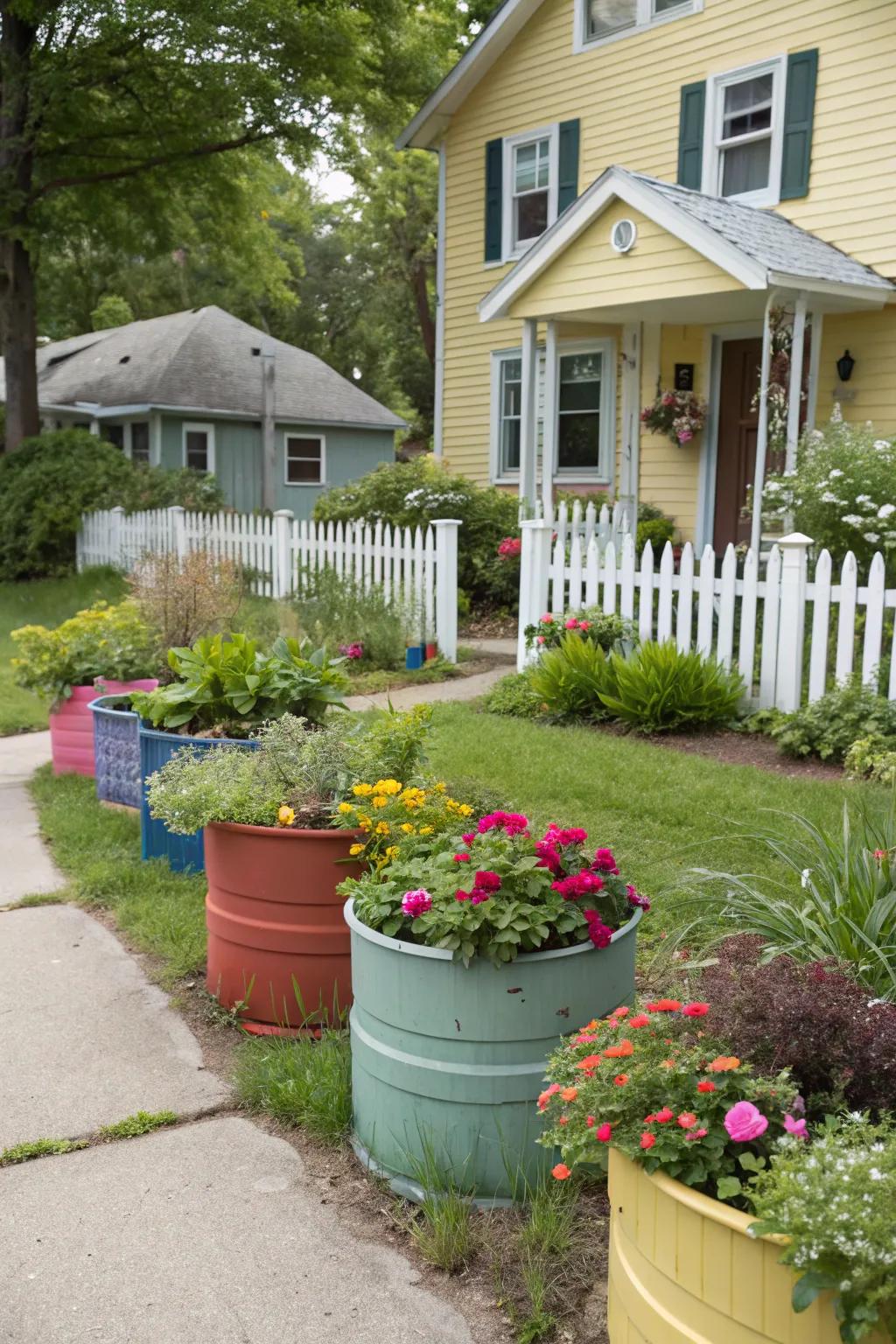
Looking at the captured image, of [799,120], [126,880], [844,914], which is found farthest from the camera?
[799,120]

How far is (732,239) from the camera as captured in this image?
1036 centimetres

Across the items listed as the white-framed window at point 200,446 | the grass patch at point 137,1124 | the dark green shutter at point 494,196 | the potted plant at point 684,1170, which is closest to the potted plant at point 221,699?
the grass patch at point 137,1124

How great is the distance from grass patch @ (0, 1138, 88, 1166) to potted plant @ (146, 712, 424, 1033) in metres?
0.74

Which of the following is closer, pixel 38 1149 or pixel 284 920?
pixel 38 1149

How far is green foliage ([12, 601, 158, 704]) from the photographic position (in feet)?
22.9

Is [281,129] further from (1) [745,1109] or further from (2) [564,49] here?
(1) [745,1109]

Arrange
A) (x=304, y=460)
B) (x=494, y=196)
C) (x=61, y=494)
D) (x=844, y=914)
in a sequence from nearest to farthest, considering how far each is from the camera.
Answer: (x=844, y=914) < (x=494, y=196) < (x=61, y=494) < (x=304, y=460)

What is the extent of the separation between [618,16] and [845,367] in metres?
5.67

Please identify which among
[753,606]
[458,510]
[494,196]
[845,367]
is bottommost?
[753,606]

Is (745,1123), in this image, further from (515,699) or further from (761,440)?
(761,440)

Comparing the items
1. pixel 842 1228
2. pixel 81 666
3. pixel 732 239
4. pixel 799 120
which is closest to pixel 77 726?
pixel 81 666

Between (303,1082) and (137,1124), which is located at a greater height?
(303,1082)

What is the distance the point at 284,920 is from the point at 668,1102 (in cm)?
175

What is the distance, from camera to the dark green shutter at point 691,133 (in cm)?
1326
